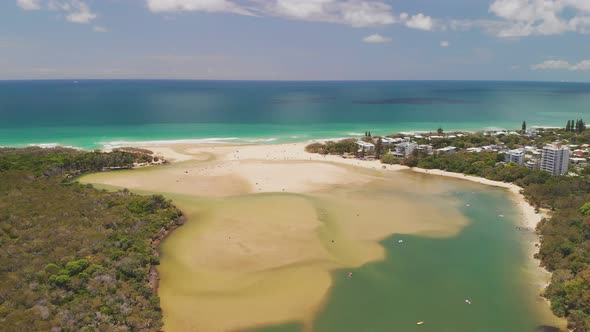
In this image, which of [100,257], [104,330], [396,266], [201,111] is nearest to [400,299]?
[396,266]

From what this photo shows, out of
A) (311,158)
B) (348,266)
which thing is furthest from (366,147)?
(348,266)

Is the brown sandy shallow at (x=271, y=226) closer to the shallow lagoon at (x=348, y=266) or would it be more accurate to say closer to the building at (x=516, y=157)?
the shallow lagoon at (x=348, y=266)

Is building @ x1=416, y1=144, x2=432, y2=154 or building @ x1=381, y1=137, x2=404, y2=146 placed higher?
building @ x1=381, y1=137, x2=404, y2=146

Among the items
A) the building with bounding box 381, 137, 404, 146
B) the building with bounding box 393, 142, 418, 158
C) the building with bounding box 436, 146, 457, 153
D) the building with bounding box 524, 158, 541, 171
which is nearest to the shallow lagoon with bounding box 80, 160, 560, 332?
the building with bounding box 524, 158, 541, 171

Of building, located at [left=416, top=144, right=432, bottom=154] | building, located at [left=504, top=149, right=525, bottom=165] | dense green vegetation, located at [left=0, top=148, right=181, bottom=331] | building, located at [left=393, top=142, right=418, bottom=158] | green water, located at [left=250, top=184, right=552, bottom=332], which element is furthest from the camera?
building, located at [left=416, top=144, right=432, bottom=154]

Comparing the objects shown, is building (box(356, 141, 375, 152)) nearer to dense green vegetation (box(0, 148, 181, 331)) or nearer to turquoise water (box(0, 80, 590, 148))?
turquoise water (box(0, 80, 590, 148))
